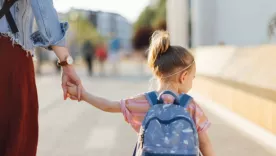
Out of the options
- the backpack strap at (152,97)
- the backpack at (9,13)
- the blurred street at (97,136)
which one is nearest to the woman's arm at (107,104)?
the backpack strap at (152,97)

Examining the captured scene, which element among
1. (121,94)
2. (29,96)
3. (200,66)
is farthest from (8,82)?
(200,66)

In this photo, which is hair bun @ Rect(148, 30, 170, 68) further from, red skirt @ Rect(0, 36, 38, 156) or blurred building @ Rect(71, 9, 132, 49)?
blurred building @ Rect(71, 9, 132, 49)

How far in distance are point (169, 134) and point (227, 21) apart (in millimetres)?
27934

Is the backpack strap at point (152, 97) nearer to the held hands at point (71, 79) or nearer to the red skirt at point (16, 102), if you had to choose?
the held hands at point (71, 79)

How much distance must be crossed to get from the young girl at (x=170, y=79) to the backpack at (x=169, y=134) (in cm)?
10

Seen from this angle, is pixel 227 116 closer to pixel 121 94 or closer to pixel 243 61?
pixel 243 61

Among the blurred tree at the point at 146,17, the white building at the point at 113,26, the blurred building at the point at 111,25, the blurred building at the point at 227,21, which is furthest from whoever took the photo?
the white building at the point at 113,26

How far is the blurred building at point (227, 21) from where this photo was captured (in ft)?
89.5

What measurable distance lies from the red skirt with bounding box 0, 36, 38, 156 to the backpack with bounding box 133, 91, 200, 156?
2.12 feet

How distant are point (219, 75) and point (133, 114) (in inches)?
535

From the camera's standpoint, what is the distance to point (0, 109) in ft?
12.4

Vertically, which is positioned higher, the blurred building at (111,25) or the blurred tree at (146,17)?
the blurred tree at (146,17)

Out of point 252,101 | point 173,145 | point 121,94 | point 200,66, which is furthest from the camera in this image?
point 200,66

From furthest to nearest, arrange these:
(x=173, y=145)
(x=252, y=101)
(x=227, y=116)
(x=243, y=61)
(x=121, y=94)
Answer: (x=121, y=94), (x=243, y=61), (x=227, y=116), (x=252, y=101), (x=173, y=145)
